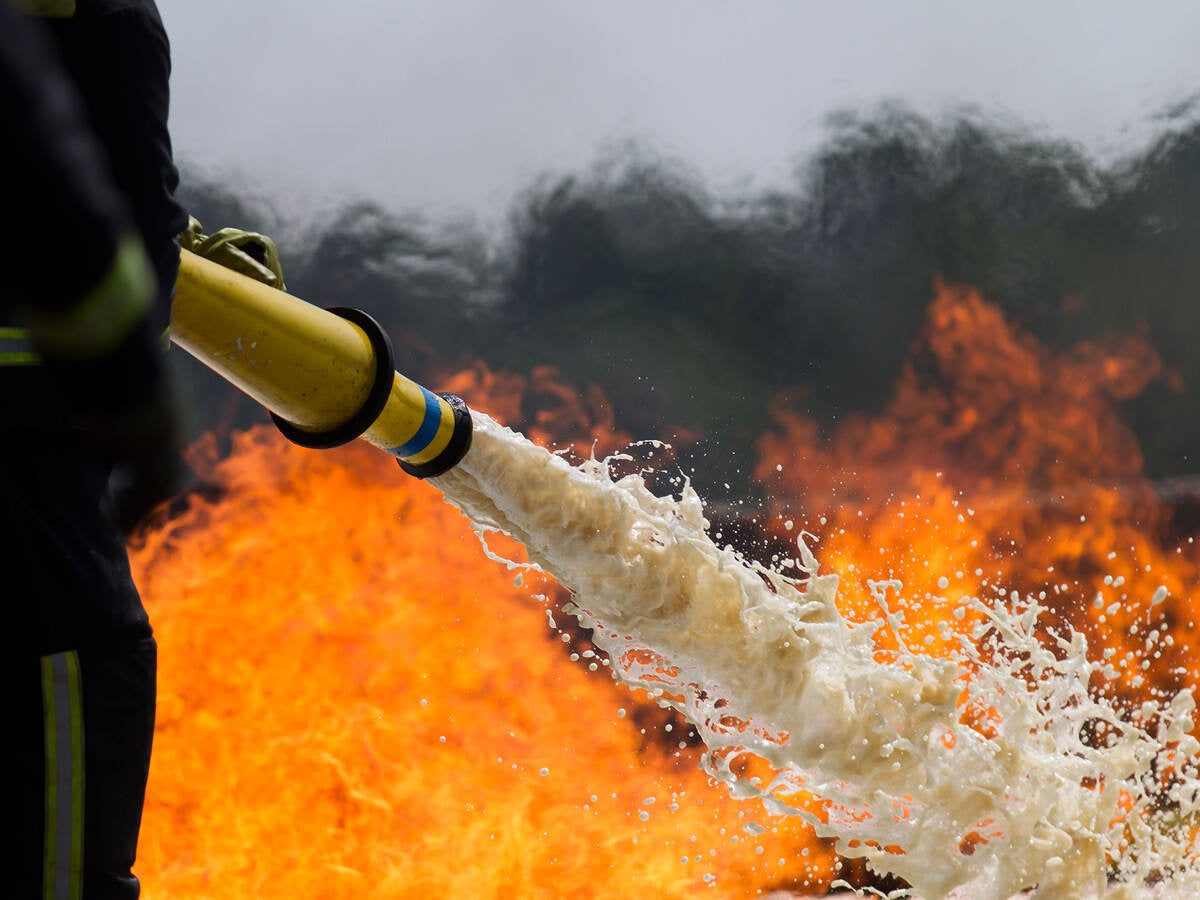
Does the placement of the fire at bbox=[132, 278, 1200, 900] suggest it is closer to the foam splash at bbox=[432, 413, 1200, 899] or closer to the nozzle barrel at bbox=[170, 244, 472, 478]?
the foam splash at bbox=[432, 413, 1200, 899]

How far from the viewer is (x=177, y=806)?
330 centimetres

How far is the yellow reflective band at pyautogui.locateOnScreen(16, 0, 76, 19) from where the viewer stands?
938 mm

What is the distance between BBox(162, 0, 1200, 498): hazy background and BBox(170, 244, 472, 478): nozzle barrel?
5.79ft

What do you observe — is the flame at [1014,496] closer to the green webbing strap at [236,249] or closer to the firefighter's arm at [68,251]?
the green webbing strap at [236,249]

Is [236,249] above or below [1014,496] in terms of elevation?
above

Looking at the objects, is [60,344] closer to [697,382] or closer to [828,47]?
[697,382]

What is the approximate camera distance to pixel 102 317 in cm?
84

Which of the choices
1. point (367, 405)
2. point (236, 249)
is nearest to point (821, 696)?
point (367, 405)

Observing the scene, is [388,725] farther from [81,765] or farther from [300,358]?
[81,765]

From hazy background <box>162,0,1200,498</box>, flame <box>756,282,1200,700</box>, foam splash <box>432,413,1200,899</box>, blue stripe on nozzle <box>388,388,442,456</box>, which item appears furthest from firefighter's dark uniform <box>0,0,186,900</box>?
flame <box>756,282,1200,700</box>

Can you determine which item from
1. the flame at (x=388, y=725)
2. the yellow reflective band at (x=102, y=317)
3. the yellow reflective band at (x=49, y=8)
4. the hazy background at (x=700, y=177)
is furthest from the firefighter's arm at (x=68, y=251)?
the flame at (x=388, y=725)

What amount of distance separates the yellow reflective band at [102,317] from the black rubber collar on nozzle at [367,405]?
64cm

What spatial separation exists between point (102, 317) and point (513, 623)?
111 inches

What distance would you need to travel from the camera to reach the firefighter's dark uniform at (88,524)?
0.91 meters
